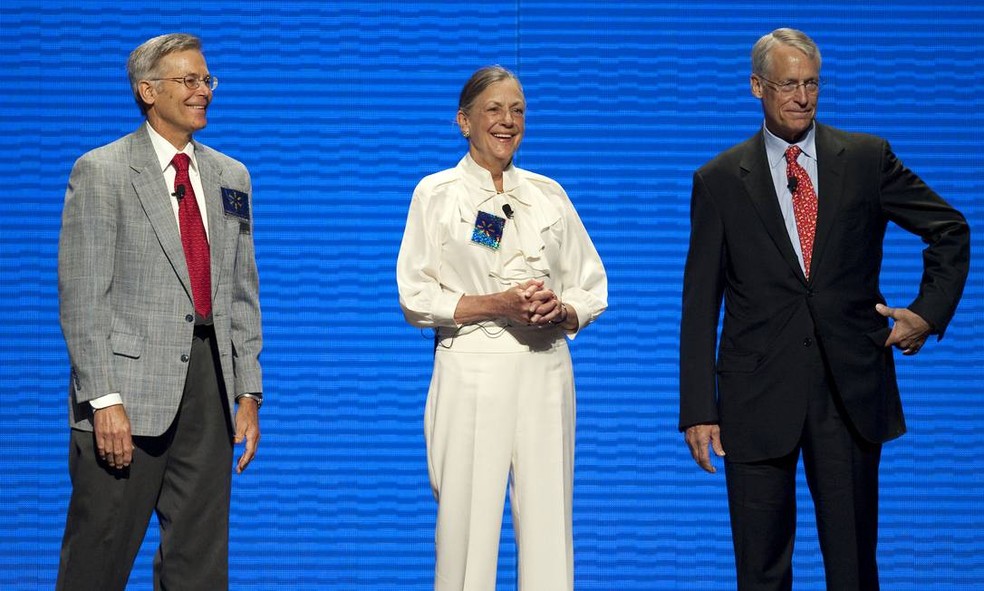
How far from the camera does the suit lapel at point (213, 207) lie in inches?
116

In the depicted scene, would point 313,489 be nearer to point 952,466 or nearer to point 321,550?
point 321,550

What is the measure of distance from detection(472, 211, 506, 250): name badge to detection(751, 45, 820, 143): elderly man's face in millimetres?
740

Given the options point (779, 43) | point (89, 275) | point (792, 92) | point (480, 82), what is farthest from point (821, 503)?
point (89, 275)

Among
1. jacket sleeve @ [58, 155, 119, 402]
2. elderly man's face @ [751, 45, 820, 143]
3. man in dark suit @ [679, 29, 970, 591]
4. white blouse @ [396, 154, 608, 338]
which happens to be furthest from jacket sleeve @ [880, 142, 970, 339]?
jacket sleeve @ [58, 155, 119, 402]

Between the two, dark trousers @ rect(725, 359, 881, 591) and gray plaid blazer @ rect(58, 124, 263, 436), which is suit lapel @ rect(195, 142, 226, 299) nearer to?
gray plaid blazer @ rect(58, 124, 263, 436)

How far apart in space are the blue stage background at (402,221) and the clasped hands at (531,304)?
1.49 m

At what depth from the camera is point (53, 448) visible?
445 cm

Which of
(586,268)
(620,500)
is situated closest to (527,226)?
(586,268)

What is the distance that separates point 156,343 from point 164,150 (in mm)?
471

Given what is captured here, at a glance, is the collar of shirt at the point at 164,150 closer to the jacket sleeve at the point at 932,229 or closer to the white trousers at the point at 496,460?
the white trousers at the point at 496,460

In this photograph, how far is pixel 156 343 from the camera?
2828mm

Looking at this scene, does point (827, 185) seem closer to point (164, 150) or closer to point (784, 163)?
point (784, 163)

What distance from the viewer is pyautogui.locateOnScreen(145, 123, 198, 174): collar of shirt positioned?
2.94 m

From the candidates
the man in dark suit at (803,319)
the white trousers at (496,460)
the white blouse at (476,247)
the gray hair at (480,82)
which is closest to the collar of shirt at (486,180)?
the white blouse at (476,247)
